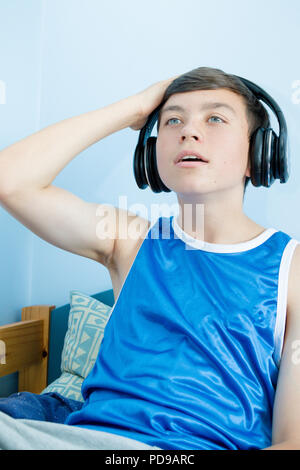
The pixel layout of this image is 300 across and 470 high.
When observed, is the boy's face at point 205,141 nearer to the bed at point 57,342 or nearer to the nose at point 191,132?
the nose at point 191,132

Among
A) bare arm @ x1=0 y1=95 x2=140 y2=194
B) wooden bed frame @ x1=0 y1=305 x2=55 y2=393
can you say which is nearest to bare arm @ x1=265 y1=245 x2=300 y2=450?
bare arm @ x1=0 y1=95 x2=140 y2=194

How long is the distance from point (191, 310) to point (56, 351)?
3.32 feet

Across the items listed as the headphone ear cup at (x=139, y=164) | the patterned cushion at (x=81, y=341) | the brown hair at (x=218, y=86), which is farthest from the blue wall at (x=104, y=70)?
the headphone ear cup at (x=139, y=164)

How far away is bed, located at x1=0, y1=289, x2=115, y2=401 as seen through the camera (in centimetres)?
143

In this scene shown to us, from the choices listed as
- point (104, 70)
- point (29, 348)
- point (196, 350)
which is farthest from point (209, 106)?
point (29, 348)

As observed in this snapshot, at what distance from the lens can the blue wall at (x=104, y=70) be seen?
1.53 metres

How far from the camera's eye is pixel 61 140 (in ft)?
3.09

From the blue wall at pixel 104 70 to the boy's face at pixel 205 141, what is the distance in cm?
59

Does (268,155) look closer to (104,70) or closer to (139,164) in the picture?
(139,164)

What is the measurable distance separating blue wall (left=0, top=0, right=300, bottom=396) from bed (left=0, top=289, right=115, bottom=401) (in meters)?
0.12

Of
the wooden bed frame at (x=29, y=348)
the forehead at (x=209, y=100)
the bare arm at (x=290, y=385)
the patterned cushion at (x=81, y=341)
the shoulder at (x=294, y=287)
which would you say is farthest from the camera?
the wooden bed frame at (x=29, y=348)

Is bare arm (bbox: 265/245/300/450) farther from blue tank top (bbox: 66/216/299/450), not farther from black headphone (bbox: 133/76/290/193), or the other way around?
black headphone (bbox: 133/76/290/193)

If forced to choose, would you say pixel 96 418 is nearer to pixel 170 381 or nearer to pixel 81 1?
pixel 170 381
